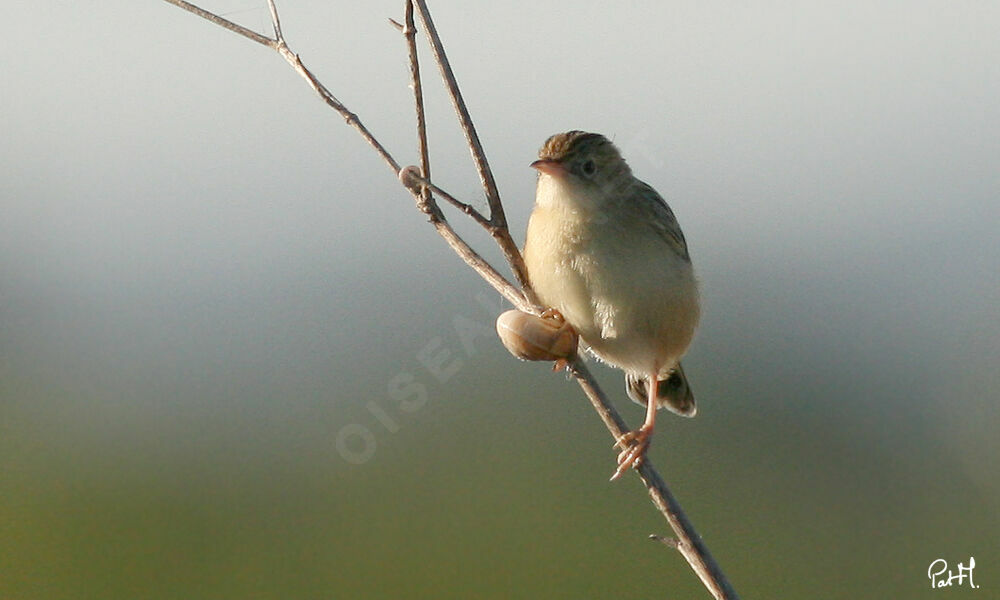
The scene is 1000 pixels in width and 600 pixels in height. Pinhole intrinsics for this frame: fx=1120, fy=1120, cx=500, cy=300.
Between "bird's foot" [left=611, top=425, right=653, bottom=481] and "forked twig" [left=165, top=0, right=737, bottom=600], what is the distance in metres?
0.03

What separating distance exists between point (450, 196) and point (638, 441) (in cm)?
81

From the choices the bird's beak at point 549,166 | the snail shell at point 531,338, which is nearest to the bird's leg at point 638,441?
the snail shell at point 531,338

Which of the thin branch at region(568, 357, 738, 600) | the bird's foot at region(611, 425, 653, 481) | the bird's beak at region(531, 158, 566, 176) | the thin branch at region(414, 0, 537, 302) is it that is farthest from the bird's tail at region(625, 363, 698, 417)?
the thin branch at region(568, 357, 738, 600)

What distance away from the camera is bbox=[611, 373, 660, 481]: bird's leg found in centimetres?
256

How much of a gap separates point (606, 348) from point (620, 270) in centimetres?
28

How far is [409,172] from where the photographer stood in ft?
8.96

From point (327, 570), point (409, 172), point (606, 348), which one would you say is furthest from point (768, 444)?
point (409, 172)

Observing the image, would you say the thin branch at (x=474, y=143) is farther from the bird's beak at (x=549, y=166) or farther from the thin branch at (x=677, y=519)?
the bird's beak at (x=549, y=166)

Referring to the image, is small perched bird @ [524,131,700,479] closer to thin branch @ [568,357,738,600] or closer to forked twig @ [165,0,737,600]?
forked twig @ [165,0,737,600]

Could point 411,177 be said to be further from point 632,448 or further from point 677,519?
point 677,519

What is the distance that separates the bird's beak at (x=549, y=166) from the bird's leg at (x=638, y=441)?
0.76 meters

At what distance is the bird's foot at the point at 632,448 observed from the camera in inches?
97.7

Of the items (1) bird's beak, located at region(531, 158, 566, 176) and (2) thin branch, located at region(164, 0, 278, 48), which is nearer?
(2) thin branch, located at region(164, 0, 278, 48)

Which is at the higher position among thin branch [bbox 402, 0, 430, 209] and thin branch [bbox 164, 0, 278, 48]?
thin branch [bbox 164, 0, 278, 48]
